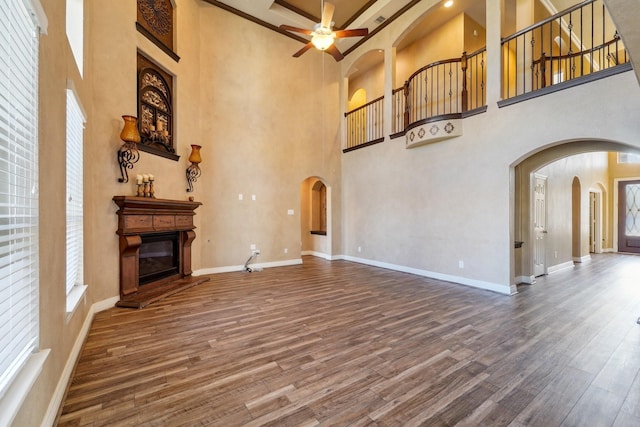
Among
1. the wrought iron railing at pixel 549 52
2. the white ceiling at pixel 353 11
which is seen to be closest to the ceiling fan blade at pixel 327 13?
the white ceiling at pixel 353 11

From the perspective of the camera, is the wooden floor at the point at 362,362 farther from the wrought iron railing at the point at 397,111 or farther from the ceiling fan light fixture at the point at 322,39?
the wrought iron railing at the point at 397,111

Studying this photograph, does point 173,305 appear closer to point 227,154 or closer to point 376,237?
point 227,154

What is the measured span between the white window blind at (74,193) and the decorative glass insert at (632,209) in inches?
549

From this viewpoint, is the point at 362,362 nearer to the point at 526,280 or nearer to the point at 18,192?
the point at 18,192

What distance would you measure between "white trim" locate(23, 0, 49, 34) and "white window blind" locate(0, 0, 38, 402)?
0.06ft

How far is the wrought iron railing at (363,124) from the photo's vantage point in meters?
7.51

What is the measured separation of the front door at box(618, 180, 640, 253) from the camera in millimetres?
8992

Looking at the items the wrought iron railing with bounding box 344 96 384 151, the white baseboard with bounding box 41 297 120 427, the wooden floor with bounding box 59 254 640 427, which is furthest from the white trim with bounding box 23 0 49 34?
the wrought iron railing with bounding box 344 96 384 151

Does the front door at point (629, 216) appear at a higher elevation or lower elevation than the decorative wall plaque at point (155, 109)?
lower

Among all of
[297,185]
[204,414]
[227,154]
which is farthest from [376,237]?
[204,414]

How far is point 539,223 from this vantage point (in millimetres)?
5551

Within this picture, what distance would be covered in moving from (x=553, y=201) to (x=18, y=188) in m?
7.94

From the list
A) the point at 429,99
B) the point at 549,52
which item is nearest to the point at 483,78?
the point at 429,99

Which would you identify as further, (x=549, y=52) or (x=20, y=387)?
(x=549, y=52)
